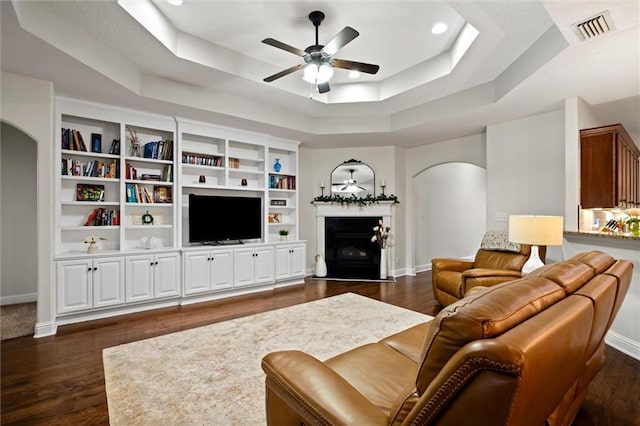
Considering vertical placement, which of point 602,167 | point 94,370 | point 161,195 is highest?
point 602,167

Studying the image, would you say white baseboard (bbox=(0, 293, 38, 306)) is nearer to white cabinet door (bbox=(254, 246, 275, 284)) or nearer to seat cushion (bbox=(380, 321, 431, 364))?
white cabinet door (bbox=(254, 246, 275, 284))

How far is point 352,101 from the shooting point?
194 inches

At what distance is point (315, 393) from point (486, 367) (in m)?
0.68

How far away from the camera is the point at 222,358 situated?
272 centimetres

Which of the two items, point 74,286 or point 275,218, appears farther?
point 275,218

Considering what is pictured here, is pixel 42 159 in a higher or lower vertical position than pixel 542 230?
higher

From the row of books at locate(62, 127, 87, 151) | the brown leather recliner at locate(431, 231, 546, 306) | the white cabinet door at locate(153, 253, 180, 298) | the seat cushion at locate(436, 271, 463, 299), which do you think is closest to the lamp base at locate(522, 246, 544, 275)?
the brown leather recliner at locate(431, 231, 546, 306)

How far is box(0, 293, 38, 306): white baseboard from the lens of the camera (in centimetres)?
431

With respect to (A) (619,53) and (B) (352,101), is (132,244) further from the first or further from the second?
(A) (619,53)

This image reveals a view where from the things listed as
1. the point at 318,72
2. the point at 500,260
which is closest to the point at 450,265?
the point at 500,260

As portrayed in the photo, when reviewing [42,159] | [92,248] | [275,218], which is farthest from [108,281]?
[275,218]

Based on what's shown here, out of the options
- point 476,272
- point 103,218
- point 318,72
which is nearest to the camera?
point 318,72

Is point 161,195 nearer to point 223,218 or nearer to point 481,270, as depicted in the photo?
A: point 223,218

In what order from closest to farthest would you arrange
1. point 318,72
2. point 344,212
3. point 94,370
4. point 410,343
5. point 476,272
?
1. point 410,343
2. point 94,370
3. point 318,72
4. point 476,272
5. point 344,212
